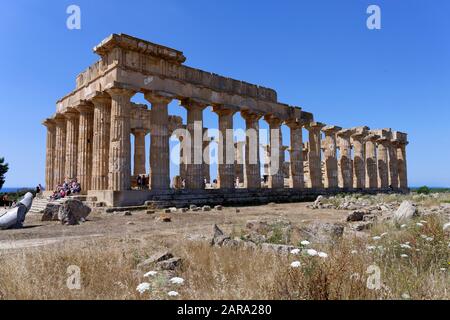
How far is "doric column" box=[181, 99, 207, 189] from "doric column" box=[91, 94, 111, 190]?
4795 mm

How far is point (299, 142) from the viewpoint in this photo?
2925 centimetres

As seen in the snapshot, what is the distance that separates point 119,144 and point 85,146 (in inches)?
193

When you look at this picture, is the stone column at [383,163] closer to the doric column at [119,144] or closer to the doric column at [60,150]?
the doric column at [119,144]

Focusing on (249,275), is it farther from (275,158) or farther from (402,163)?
(402,163)

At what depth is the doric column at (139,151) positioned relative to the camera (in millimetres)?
26984

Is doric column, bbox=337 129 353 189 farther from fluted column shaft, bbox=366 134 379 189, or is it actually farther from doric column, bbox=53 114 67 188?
doric column, bbox=53 114 67 188

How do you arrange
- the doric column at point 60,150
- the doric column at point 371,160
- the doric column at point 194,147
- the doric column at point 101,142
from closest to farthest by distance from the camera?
the doric column at point 101,142, the doric column at point 194,147, the doric column at point 60,150, the doric column at point 371,160

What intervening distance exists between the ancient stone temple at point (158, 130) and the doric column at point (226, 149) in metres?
0.07

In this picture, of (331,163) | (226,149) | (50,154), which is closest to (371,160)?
(331,163)

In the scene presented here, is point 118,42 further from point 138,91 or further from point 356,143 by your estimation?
point 356,143

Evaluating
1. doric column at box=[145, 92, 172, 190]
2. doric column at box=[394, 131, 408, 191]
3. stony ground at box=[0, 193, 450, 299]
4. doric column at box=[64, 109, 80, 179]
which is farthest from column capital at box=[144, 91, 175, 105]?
doric column at box=[394, 131, 408, 191]

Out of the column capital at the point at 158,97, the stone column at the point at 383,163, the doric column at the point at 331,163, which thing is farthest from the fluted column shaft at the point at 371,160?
the column capital at the point at 158,97

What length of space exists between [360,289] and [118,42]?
18.0m

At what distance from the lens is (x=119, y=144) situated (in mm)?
18266
